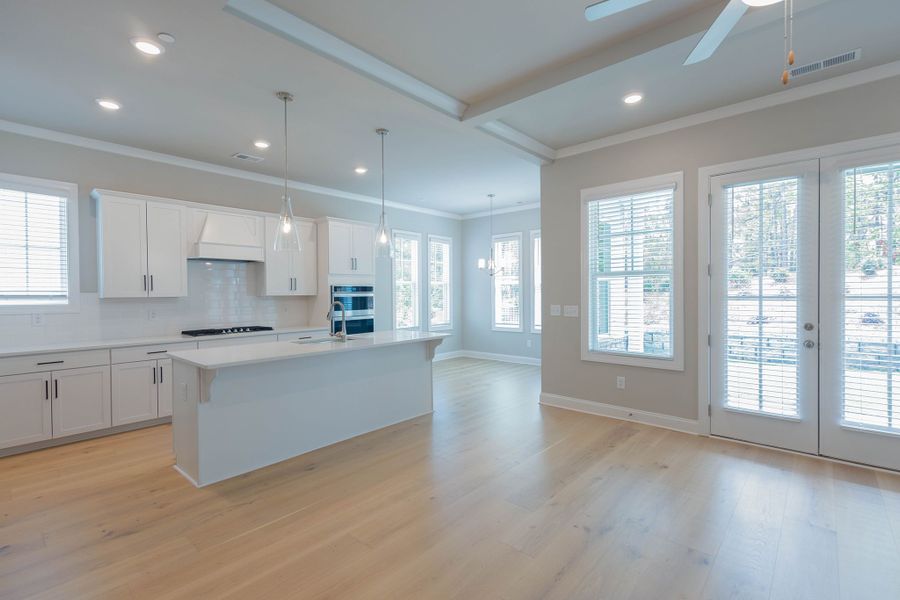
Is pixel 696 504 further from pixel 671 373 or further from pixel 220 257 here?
pixel 220 257

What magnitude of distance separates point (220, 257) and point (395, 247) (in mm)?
3188

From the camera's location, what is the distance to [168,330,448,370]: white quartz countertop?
9.77 feet

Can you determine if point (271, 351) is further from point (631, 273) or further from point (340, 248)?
point (631, 273)

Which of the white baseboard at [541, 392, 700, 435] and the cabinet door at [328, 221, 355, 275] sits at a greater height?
the cabinet door at [328, 221, 355, 275]

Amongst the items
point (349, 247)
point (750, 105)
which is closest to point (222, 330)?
point (349, 247)

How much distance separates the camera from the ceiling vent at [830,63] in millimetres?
2869

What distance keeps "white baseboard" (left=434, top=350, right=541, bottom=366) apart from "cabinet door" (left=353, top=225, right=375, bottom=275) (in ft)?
8.30

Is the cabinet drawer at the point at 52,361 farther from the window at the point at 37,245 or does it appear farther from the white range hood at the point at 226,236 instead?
the white range hood at the point at 226,236

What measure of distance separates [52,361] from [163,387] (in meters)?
0.93

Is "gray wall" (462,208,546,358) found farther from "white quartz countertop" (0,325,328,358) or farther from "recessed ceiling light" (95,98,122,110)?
"recessed ceiling light" (95,98,122,110)

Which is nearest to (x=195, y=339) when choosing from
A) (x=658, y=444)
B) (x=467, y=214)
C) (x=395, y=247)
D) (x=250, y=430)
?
(x=250, y=430)

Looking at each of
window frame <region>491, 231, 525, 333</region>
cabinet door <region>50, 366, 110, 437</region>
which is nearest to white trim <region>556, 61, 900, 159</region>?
window frame <region>491, 231, 525, 333</region>

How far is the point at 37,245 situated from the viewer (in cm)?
407

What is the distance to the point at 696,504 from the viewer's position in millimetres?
2676
